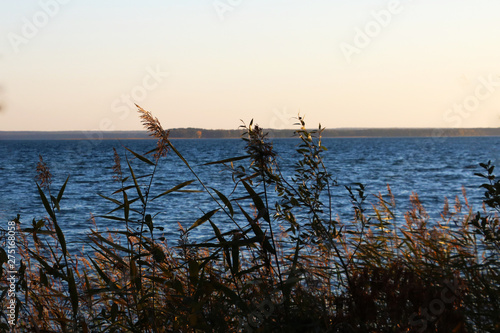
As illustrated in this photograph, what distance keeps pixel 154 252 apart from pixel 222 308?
25.7 inches

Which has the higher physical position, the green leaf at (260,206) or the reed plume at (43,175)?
the reed plume at (43,175)

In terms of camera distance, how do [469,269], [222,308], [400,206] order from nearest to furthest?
[222,308], [469,269], [400,206]

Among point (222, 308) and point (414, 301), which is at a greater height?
point (414, 301)

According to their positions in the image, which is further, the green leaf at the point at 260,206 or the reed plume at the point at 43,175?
the reed plume at the point at 43,175

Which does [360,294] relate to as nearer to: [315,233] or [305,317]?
[305,317]

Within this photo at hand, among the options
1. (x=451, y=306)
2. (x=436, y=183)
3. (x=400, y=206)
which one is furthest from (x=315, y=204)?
(x=436, y=183)

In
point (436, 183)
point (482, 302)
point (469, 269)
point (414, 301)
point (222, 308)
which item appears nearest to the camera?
point (414, 301)

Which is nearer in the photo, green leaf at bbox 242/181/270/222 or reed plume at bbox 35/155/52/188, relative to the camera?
green leaf at bbox 242/181/270/222

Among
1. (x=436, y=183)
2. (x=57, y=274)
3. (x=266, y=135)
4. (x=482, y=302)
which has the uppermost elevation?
(x=266, y=135)

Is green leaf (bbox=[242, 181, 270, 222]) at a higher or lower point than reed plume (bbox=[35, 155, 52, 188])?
lower

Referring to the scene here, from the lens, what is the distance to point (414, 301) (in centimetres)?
273

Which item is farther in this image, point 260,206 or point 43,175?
point 43,175

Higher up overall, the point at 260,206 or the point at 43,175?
the point at 43,175

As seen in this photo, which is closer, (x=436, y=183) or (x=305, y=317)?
(x=305, y=317)
